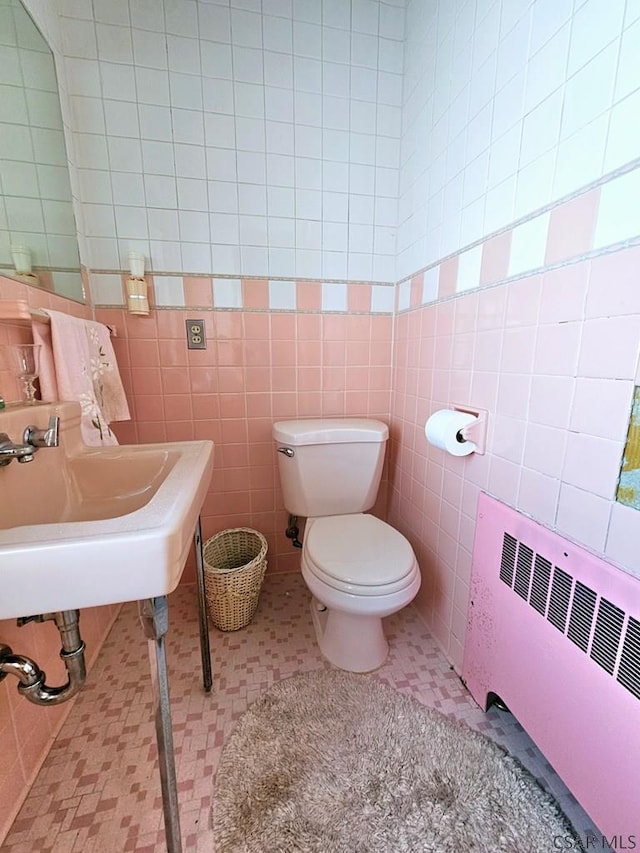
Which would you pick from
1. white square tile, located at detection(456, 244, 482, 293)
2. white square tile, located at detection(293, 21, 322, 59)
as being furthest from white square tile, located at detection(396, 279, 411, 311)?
white square tile, located at detection(293, 21, 322, 59)

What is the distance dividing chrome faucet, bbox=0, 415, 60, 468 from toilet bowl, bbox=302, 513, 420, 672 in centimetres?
80

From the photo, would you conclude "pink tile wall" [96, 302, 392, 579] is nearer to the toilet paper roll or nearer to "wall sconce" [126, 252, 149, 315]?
"wall sconce" [126, 252, 149, 315]

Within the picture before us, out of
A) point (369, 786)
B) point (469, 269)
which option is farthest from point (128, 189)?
point (369, 786)

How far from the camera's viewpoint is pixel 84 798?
838 millimetres

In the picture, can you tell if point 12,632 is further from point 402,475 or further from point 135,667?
point 402,475

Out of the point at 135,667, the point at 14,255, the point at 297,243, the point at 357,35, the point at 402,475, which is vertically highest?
the point at 357,35

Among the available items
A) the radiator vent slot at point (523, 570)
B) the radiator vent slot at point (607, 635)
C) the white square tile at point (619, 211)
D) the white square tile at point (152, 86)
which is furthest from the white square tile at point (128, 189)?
the radiator vent slot at point (607, 635)

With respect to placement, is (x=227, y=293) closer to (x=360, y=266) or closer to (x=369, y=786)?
(x=360, y=266)

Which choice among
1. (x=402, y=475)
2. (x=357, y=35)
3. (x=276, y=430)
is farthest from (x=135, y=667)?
(x=357, y=35)

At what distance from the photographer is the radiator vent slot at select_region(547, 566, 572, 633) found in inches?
Answer: 30.0

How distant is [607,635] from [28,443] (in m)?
1.19

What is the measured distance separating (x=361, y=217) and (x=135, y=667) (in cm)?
193

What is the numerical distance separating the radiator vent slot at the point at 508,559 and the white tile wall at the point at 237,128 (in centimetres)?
122

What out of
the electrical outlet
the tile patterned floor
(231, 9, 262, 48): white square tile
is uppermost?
(231, 9, 262, 48): white square tile
